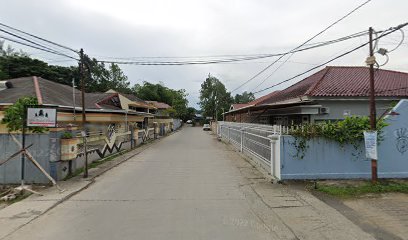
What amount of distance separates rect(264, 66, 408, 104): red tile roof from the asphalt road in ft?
29.7

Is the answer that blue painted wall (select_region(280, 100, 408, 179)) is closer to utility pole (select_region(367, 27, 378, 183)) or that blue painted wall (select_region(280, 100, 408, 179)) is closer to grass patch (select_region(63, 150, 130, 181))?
utility pole (select_region(367, 27, 378, 183))

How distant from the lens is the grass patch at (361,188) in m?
8.37

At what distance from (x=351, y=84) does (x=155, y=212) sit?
631 inches

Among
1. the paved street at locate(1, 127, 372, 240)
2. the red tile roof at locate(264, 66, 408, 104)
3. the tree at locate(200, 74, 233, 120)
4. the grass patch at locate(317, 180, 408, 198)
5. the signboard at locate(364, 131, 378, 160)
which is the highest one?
the tree at locate(200, 74, 233, 120)

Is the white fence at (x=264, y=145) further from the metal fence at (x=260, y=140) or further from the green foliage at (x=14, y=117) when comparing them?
the green foliage at (x=14, y=117)

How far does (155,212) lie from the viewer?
685 cm

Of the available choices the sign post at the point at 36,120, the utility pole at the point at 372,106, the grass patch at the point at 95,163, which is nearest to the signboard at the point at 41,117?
the sign post at the point at 36,120

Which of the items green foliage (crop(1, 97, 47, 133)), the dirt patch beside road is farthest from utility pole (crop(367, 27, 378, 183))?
green foliage (crop(1, 97, 47, 133))

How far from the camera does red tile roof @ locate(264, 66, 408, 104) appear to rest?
17.3m

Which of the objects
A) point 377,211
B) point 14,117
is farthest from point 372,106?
point 14,117

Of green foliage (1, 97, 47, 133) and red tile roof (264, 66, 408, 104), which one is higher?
red tile roof (264, 66, 408, 104)

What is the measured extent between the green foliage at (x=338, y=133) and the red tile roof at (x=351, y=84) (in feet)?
22.3

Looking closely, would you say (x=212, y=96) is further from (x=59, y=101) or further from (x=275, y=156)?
(x=275, y=156)

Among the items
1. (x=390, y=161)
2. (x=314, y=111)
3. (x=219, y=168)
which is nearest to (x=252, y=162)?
(x=219, y=168)
